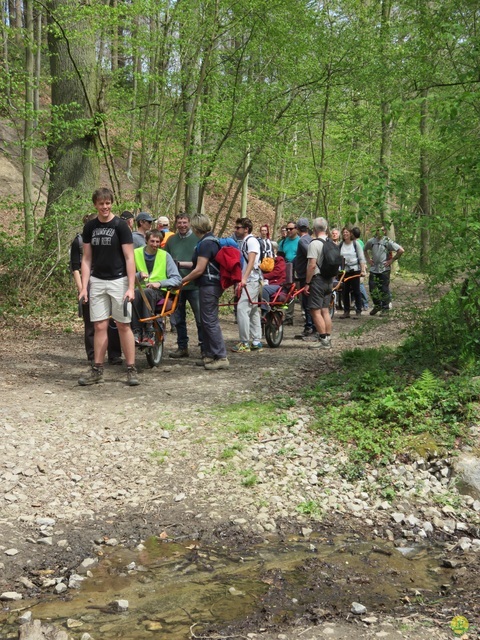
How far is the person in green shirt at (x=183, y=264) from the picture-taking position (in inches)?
402

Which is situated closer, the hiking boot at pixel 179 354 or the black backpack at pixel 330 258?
the hiking boot at pixel 179 354

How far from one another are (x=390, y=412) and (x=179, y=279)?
3.88 meters

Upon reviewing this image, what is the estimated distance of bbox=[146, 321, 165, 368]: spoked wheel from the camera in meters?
9.51

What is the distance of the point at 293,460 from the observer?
6.45 meters

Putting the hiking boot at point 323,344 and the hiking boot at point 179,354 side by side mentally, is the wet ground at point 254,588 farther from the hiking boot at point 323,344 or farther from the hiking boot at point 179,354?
the hiking boot at point 323,344

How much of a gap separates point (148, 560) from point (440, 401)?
3.61 m

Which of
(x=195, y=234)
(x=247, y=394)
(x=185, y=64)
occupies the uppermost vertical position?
(x=185, y=64)

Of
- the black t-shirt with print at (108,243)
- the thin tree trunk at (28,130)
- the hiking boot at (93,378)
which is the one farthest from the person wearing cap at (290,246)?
the black t-shirt with print at (108,243)

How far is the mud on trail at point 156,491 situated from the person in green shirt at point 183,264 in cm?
87

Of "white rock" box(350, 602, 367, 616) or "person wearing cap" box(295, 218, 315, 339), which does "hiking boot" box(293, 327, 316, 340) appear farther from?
"white rock" box(350, 602, 367, 616)

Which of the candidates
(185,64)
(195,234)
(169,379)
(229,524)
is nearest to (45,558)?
(229,524)

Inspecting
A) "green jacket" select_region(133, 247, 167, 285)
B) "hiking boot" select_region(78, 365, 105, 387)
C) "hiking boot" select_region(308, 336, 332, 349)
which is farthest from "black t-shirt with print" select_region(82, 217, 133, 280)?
"hiking boot" select_region(308, 336, 332, 349)

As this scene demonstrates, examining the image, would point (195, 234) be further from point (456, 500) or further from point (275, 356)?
point (456, 500)

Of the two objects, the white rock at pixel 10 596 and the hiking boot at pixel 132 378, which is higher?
the hiking boot at pixel 132 378
